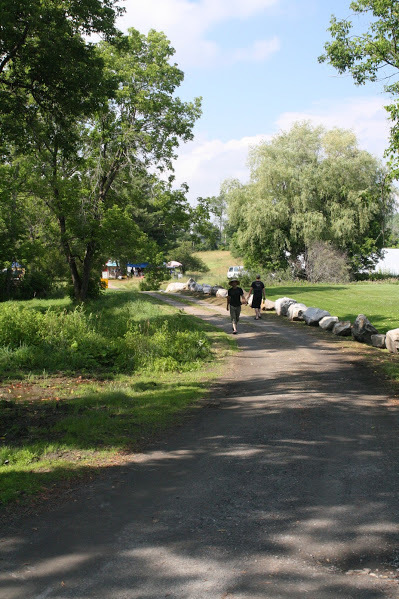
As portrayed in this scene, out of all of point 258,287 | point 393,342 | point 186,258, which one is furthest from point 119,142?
point 186,258

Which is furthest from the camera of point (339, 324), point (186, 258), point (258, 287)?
point (186, 258)

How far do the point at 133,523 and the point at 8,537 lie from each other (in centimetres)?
105

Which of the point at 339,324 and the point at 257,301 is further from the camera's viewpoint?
the point at 257,301

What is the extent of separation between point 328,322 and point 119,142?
13.8m

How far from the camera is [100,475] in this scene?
20.3ft

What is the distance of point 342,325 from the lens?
17766 millimetres

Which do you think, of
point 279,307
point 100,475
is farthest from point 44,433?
point 279,307

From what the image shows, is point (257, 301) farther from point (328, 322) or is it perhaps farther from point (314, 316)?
point (328, 322)

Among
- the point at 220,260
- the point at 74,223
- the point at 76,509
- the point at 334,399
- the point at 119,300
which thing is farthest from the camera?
the point at 220,260

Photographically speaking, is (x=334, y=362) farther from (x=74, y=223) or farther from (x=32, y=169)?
(x=32, y=169)

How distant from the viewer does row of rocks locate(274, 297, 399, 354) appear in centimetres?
1470

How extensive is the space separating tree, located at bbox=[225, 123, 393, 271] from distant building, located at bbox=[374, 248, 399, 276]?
16.8 ft

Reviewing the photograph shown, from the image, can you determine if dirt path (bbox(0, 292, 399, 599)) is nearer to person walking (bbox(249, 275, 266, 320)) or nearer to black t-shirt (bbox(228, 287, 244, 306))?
black t-shirt (bbox(228, 287, 244, 306))

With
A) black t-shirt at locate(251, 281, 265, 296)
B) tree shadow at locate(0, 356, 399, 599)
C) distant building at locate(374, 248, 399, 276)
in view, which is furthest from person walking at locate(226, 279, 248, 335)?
distant building at locate(374, 248, 399, 276)
